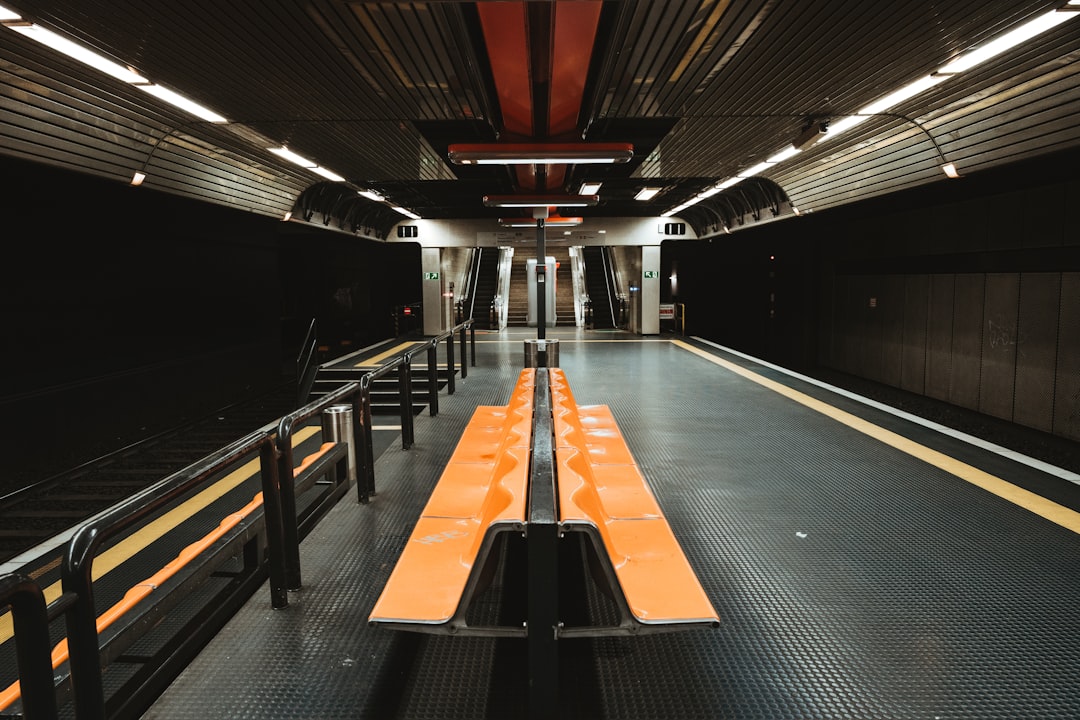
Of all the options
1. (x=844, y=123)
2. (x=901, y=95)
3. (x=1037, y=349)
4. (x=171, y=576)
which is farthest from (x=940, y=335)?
(x=171, y=576)

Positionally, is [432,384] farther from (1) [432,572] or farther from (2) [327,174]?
(2) [327,174]

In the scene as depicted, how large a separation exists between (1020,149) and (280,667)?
6.28m

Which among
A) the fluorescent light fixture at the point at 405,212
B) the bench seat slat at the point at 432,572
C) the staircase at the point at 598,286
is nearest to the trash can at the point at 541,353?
the bench seat slat at the point at 432,572

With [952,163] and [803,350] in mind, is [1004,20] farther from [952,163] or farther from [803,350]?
[803,350]

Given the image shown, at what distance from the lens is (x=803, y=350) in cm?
1262

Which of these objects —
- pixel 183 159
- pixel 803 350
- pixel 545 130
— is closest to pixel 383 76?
pixel 545 130

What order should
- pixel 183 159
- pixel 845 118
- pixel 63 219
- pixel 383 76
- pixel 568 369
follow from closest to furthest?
1. pixel 383 76
2. pixel 845 118
3. pixel 63 219
4. pixel 183 159
5. pixel 568 369

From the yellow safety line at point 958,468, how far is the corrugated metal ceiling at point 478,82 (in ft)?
8.39

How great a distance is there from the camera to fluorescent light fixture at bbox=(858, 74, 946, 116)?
4.46m

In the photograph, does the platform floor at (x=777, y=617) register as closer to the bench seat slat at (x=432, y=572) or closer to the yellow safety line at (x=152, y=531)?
the bench seat slat at (x=432, y=572)

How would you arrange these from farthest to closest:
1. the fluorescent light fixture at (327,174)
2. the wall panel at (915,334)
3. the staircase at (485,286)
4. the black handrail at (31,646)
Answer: the staircase at (485,286), the wall panel at (915,334), the fluorescent light fixture at (327,174), the black handrail at (31,646)

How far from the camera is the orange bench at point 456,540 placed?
5.65 feet

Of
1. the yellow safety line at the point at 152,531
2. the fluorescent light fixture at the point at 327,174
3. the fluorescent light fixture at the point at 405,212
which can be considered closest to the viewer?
the yellow safety line at the point at 152,531

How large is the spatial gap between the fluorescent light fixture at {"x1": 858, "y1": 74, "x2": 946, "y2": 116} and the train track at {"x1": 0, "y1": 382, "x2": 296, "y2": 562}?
20.9 ft
